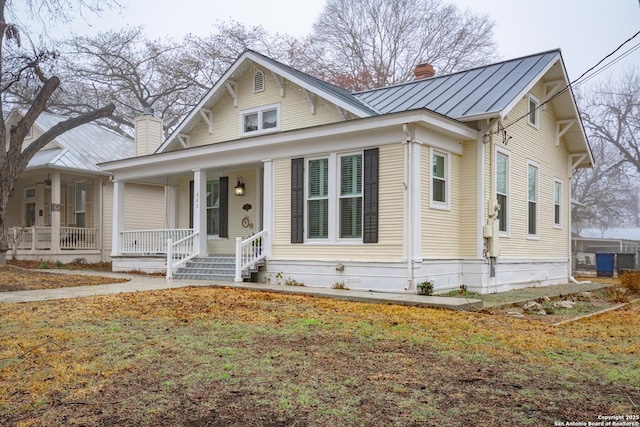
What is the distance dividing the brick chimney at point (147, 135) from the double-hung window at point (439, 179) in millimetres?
11414

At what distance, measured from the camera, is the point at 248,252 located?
12688 mm

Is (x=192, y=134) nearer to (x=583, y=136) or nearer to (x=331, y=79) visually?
(x=583, y=136)

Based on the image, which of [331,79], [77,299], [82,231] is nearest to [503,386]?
[77,299]

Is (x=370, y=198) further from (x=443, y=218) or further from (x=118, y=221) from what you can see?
(x=118, y=221)

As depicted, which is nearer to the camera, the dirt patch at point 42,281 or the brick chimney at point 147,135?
the dirt patch at point 42,281

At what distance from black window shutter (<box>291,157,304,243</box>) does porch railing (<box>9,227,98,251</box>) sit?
11.4 metres

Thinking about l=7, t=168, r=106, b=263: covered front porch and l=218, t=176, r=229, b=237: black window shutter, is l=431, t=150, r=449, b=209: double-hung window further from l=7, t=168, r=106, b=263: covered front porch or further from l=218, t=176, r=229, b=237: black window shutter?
l=7, t=168, r=106, b=263: covered front porch

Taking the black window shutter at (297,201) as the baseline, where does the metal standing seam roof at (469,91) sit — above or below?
above

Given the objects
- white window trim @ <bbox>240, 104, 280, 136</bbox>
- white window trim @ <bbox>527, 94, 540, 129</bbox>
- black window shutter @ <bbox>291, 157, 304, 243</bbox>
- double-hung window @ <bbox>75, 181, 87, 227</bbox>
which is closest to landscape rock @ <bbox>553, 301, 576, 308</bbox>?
black window shutter @ <bbox>291, 157, 304, 243</bbox>

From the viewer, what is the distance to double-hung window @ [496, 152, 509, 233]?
12.5 meters

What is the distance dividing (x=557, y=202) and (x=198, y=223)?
34.4ft

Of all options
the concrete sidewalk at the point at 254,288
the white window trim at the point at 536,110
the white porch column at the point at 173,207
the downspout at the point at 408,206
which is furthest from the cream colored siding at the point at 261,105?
the white window trim at the point at 536,110

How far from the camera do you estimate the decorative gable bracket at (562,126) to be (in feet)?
52.2

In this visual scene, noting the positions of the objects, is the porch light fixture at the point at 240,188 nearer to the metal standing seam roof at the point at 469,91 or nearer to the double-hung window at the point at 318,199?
the double-hung window at the point at 318,199
